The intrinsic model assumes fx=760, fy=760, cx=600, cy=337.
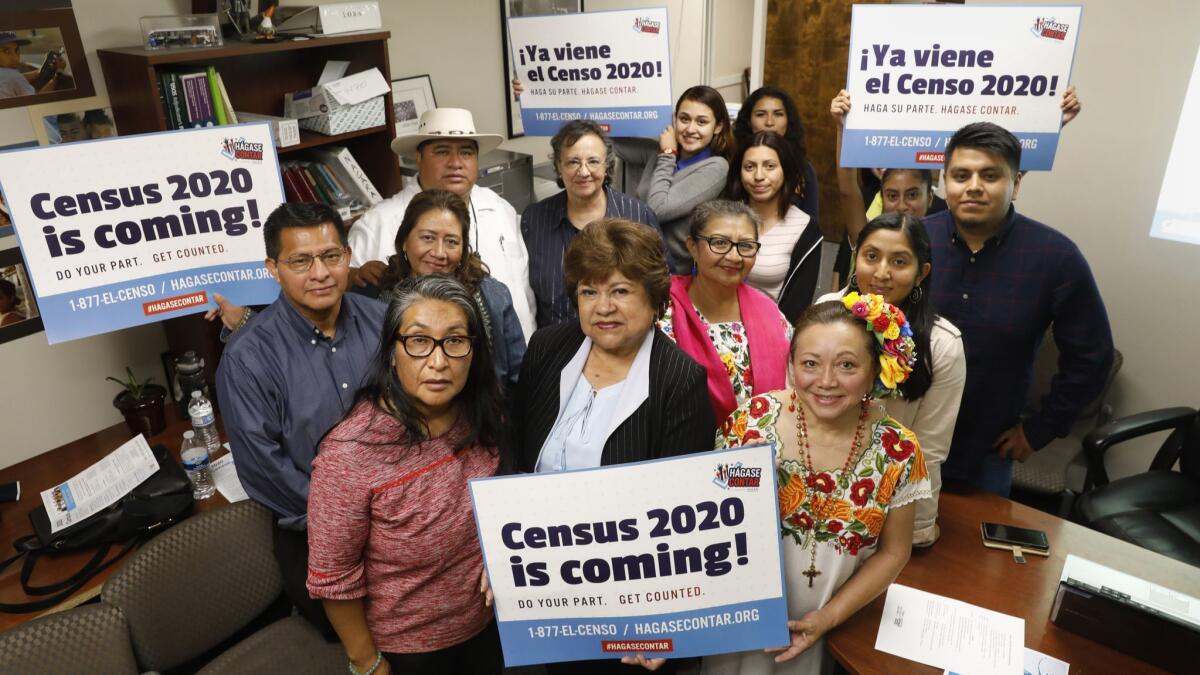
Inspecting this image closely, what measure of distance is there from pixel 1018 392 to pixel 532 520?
6.05 ft

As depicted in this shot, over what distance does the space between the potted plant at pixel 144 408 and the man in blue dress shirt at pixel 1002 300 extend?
3.05 m

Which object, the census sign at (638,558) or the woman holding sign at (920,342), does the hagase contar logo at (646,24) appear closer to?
the woman holding sign at (920,342)

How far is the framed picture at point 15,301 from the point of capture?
10.1 ft

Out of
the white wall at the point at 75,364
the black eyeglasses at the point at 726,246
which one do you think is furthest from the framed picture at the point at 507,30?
the black eyeglasses at the point at 726,246

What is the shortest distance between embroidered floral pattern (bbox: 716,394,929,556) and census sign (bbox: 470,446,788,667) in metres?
0.16

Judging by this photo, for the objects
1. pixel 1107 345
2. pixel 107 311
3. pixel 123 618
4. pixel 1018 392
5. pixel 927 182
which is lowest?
pixel 123 618

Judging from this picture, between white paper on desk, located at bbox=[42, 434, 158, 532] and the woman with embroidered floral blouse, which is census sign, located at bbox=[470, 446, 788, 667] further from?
white paper on desk, located at bbox=[42, 434, 158, 532]

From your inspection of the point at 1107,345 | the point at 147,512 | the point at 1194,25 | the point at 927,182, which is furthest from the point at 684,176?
the point at 147,512

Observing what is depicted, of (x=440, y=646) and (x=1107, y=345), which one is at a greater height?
(x=1107, y=345)

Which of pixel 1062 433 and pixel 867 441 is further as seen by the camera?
pixel 1062 433

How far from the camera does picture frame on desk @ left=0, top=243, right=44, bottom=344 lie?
308 cm

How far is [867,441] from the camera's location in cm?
183

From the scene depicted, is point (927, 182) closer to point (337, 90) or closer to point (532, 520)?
point (532, 520)

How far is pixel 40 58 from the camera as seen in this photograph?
2955 mm
